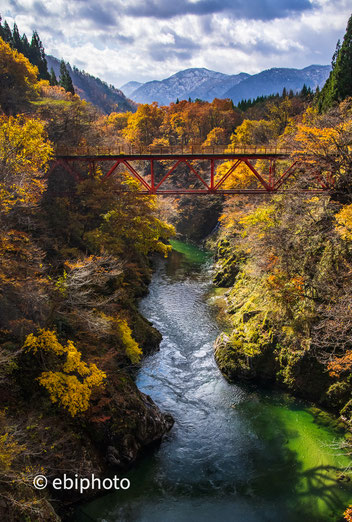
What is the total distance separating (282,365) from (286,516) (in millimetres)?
7796

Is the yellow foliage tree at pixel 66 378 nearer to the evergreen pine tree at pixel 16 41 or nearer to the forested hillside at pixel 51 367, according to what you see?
the forested hillside at pixel 51 367

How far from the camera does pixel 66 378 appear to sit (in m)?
13.2

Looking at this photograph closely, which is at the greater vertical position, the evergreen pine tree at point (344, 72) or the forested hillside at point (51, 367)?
the evergreen pine tree at point (344, 72)

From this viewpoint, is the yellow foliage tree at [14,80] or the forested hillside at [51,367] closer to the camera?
the forested hillside at [51,367]

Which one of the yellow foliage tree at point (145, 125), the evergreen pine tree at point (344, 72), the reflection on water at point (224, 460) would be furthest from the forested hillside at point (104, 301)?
the yellow foliage tree at point (145, 125)

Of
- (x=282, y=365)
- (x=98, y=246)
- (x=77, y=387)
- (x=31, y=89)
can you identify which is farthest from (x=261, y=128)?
(x=77, y=387)

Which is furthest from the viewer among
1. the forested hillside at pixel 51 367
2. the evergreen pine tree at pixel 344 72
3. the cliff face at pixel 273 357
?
the evergreen pine tree at pixel 344 72

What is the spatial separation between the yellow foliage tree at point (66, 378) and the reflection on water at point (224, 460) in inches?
145

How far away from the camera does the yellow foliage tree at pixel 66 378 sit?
12820 millimetres

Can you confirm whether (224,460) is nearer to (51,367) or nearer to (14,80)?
(51,367)

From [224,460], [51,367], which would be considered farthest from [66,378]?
[224,460]

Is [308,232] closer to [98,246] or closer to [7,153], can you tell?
[98,246]

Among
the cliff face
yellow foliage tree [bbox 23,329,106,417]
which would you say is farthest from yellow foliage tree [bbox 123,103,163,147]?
yellow foliage tree [bbox 23,329,106,417]

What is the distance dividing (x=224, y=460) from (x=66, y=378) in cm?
784
